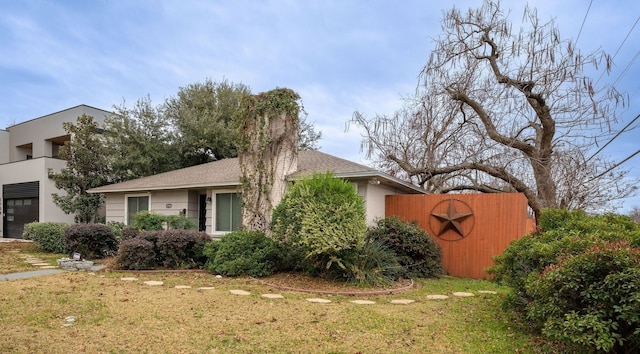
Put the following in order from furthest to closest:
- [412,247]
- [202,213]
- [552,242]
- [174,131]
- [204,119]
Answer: [174,131] < [204,119] < [202,213] < [412,247] < [552,242]

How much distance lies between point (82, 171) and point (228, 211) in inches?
330

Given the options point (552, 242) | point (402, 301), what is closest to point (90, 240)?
point (402, 301)

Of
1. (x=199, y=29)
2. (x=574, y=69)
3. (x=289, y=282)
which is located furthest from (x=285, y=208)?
(x=574, y=69)

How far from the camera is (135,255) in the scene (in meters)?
8.54

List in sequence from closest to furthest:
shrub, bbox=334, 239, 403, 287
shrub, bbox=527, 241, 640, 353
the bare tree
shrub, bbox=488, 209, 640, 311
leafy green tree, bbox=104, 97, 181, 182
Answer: shrub, bbox=527, 241, 640, 353 < shrub, bbox=488, 209, 640, 311 < shrub, bbox=334, 239, 403, 287 < the bare tree < leafy green tree, bbox=104, 97, 181, 182

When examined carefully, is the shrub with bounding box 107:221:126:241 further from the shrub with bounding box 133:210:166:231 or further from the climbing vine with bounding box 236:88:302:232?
the climbing vine with bounding box 236:88:302:232

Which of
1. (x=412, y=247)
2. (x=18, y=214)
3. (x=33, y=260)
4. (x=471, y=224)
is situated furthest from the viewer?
(x=18, y=214)

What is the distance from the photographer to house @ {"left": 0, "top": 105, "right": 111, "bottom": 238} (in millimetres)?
17580

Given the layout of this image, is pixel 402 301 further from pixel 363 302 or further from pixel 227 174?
pixel 227 174

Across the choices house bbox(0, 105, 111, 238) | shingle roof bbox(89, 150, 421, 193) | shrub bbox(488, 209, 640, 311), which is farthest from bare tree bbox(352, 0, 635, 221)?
house bbox(0, 105, 111, 238)

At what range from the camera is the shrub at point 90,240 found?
32.7ft

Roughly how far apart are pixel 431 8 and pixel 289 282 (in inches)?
337

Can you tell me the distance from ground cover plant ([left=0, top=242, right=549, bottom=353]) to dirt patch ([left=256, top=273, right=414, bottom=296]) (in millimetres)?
302

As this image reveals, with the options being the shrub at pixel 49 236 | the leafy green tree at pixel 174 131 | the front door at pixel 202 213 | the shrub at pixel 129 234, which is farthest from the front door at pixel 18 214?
the front door at pixel 202 213
